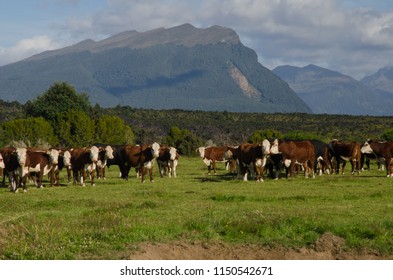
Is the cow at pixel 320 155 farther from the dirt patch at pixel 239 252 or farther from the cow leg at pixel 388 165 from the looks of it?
the dirt patch at pixel 239 252

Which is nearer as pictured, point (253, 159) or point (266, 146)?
point (266, 146)

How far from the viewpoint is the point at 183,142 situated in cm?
7044

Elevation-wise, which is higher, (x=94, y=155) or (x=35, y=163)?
(x=94, y=155)

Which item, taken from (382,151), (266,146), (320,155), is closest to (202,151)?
(320,155)

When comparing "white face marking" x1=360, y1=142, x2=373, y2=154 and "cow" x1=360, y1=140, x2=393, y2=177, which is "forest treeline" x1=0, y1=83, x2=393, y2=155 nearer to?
"white face marking" x1=360, y1=142, x2=373, y2=154

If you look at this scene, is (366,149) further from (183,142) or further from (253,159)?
(183,142)

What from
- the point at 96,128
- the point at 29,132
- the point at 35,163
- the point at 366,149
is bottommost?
the point at 35,163

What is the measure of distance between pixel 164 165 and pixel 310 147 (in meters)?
8.26

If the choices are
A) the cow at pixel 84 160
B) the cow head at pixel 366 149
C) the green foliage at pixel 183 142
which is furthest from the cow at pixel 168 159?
the green foliage at pixel 183 142

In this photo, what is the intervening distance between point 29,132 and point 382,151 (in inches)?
1593

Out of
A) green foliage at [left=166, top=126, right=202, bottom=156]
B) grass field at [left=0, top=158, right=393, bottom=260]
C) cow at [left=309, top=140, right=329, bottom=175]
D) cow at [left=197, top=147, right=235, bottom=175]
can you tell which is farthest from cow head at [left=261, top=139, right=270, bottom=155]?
green foliage at [left=166, top=126, right=202, bottom=156]

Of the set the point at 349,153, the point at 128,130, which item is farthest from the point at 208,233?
the point at 128,130

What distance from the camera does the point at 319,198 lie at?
69.2 ft
